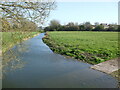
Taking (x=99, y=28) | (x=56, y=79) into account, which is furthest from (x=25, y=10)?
(x=99, y=28)

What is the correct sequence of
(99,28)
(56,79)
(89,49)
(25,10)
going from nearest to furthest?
(25,10) < (56,79) < (89,49) < (99,28)

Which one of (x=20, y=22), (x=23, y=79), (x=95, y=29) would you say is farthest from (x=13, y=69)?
(x=95, y=29)

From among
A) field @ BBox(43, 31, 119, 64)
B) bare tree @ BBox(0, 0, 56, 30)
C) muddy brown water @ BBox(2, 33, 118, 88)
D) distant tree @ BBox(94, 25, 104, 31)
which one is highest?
distant tree @ BBox(94, 25, 104, 31)

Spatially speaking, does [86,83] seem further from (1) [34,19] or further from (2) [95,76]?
(1) [34,19]

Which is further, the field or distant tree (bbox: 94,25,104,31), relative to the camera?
distant tree (bbox: 94,25,104,31)

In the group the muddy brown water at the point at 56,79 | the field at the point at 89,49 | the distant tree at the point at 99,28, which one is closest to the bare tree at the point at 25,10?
the muddy brown water at the point at 56,79

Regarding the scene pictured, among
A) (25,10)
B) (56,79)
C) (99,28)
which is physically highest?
(99,28)

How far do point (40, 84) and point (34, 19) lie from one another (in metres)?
3.05

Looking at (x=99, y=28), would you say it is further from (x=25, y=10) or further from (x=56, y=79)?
(x=25, y=10)

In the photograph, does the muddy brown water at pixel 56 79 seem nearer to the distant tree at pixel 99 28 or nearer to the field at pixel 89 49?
the field at pixel 89 49

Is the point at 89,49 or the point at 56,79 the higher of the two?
the point at 89,49

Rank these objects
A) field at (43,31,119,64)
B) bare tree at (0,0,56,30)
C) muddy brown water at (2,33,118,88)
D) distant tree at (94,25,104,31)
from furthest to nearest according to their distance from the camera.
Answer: distant tree at (94,25,104,31) → field at (43,31,119,64) → muddy brown water at (2,33,118,88) → bare tree at (0,0,56,30)

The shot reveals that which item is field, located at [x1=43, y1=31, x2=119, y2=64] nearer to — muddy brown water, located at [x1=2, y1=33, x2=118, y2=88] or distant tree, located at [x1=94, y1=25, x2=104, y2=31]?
muddy brown water, located at [x1=2, y1=33, x2=118, y2=88]

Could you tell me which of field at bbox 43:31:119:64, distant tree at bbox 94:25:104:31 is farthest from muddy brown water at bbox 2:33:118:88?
distant tree at bbox 94:25:104:31
